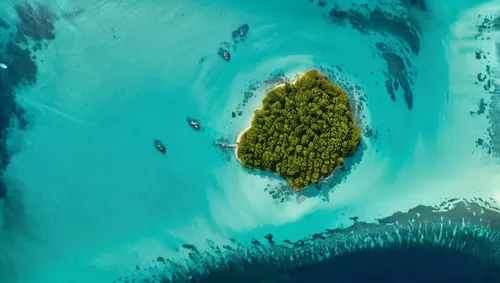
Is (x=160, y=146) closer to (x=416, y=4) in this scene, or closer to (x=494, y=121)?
(x=416, y=4)

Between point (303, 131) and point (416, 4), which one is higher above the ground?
point (416, 4)

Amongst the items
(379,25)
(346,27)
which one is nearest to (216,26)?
(346,27)

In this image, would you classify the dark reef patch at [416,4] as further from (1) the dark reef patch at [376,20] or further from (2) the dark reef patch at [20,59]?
(2) the dark reef patch at [20,59]

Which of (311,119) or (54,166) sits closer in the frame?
(311,119)

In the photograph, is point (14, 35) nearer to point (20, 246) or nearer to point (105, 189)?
point (105, 189)

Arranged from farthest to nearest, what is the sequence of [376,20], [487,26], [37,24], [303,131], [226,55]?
[487,26], [376,20], [226,55], [37,24], [303,131]

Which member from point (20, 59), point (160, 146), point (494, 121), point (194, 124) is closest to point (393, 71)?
point (494, 121)
